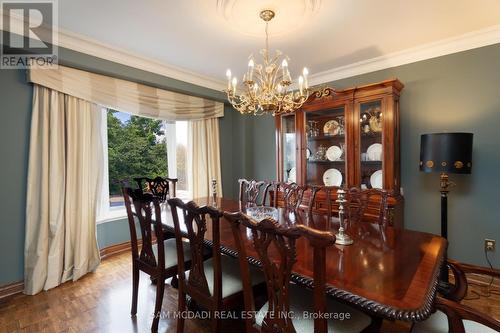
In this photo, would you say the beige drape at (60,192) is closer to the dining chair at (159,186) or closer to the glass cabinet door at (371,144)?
the dining chair at (159,186)

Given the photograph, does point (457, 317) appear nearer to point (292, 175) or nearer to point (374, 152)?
point (374, 152)

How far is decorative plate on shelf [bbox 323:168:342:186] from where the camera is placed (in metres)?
3.05

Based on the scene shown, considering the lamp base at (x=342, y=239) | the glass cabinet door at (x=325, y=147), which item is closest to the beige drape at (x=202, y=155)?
the glass cabinet door at (x=325, y=147)

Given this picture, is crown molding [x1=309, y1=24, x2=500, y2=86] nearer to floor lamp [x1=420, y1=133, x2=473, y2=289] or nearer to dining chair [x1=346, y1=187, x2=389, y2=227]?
floor lamp [x1=420, y1=133, x2=473, y2=289]

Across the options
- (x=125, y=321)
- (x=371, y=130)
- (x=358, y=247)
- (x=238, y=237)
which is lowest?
(x=125, y=321)

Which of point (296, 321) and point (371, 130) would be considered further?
point (371, 130)

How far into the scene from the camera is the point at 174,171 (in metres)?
3.72

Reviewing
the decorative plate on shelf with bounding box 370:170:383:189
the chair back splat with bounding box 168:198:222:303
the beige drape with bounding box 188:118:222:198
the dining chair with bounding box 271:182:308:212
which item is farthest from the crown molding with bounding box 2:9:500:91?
the chair back splat with bounding box 168:198:222:303

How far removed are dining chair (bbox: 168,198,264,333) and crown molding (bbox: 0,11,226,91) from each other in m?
2.02

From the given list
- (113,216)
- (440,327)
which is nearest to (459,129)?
(440,327)

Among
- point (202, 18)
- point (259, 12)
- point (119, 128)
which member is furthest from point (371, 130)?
point (119, 128)

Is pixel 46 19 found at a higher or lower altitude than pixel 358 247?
higher

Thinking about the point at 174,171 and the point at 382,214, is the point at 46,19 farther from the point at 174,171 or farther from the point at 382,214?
the point at 382,214

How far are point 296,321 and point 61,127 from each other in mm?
2676
